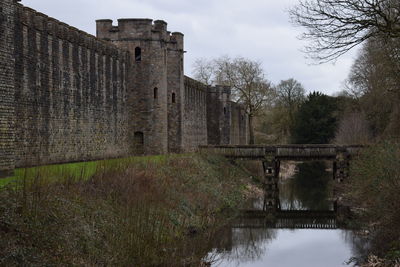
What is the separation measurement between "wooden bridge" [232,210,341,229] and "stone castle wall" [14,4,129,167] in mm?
6594

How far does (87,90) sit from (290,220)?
9.01m

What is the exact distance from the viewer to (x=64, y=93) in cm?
1852

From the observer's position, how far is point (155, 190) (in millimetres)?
12203

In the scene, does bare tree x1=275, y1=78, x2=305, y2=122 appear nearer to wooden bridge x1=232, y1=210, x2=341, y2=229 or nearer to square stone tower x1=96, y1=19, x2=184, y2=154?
→ square stone tower x1=96, y1=19, x2=184, y2=154

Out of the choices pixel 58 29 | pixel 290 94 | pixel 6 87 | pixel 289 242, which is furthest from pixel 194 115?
pixel 290 94

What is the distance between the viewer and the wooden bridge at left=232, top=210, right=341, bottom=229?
1634 centimetres

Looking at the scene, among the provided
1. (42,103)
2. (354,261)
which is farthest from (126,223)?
(42,103)

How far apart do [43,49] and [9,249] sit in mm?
11383

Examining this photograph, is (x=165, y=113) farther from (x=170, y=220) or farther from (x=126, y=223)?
(x=126, y=223)

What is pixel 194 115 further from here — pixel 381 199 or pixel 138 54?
pixel 381 199

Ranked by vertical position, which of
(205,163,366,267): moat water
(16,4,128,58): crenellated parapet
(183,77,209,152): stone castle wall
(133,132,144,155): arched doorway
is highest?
(16,4,128,58): crenellated parapet

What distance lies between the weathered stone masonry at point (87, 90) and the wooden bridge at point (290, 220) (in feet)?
21.5

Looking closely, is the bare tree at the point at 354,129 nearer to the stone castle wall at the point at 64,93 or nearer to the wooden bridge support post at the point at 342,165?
the wooden bridge support post at the point at 342,165

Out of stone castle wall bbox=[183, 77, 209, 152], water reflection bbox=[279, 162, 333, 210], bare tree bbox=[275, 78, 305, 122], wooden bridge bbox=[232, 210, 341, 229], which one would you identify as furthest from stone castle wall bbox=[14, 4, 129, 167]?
bare tree bbox=[275, 78, 305, 122]
